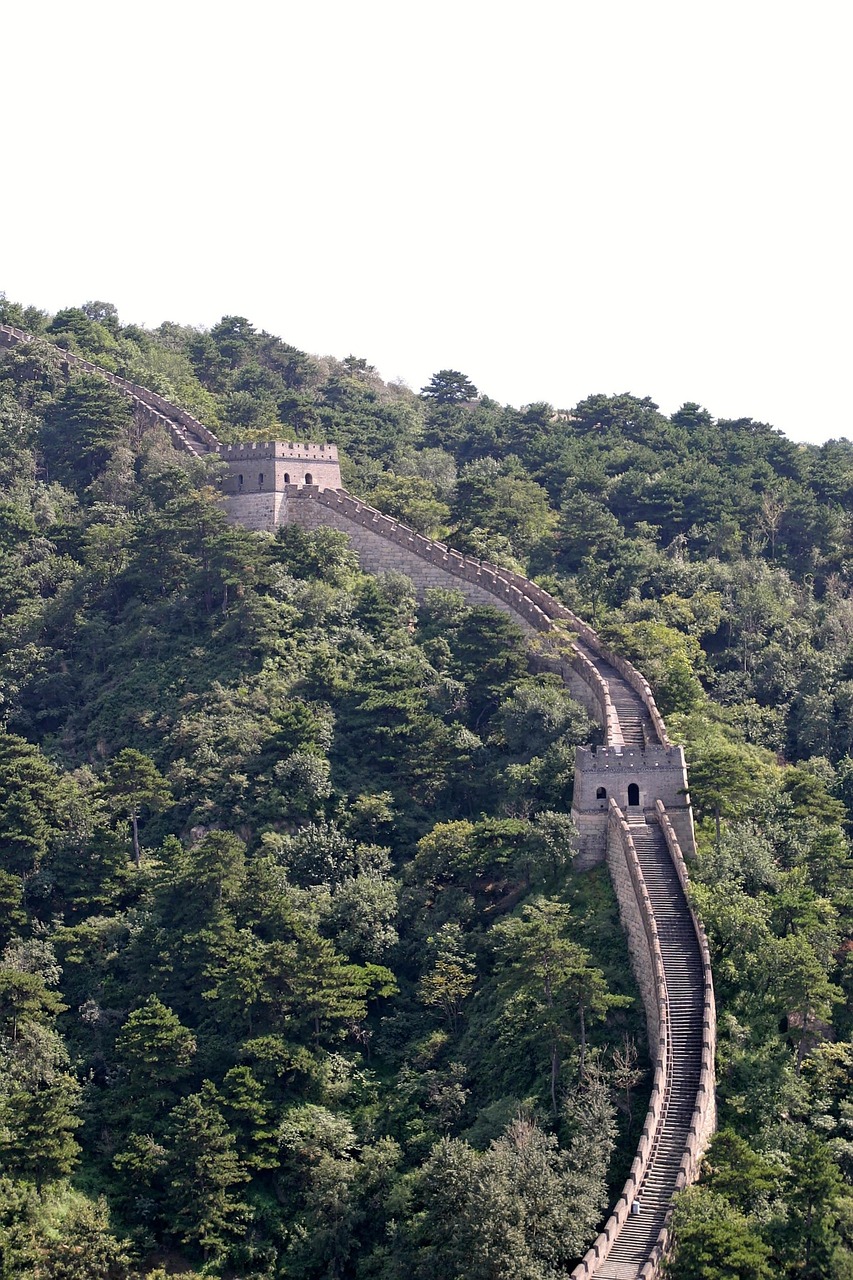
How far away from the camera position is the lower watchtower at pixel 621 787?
161ft

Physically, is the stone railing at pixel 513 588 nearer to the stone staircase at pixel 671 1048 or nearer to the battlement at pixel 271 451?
the battlement at pixel 271 451

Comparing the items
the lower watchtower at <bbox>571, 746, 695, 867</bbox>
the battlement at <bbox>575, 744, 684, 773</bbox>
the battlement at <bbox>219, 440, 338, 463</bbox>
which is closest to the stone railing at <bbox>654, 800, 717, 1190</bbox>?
the lower watchtower at <bbox>571, 746, 695, 867</bbox>

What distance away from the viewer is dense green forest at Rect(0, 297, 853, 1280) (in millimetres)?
40375

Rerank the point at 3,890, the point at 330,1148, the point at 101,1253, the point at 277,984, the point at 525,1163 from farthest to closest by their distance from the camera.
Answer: the point at 3,890
the point at 277,984
the point at 330,1148
the point at 101,1253
the point at 525,1163

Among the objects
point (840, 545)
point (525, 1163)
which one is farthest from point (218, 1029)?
point (840, 545)

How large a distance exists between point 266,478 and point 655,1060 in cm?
3619

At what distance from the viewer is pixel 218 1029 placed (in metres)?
48.4

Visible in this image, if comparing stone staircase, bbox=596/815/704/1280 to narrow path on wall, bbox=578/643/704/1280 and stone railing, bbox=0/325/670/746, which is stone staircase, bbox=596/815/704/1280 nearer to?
narrow path on wall, bbox=578/643/704/1280

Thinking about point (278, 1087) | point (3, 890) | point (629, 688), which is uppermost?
point (629, 688)

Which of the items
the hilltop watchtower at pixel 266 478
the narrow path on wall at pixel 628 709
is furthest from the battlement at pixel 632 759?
the hilltop watchtower at pixel 266 478

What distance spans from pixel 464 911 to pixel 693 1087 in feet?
39.5

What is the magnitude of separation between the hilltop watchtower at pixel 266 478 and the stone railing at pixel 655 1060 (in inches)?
1053

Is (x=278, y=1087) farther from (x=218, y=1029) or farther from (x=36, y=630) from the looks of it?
(x=36, y=630)

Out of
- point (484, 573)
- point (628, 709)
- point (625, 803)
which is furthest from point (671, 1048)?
point (484, 573)
